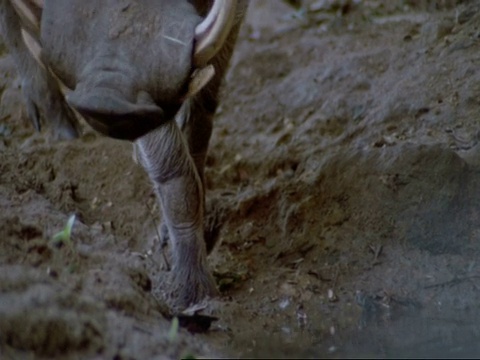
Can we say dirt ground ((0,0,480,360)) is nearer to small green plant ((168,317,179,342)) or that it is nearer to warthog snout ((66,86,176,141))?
small green plant ((168,317,179,342))

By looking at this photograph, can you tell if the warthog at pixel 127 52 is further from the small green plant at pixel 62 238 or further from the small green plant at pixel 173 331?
the small green plant at pixel 173 331

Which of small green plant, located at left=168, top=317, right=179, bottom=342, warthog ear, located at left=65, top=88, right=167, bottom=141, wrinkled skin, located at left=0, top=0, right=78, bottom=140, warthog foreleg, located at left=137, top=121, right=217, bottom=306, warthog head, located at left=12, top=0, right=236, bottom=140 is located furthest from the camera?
wrinkled skin, located at left=0, top=0, right=78, bottom=140

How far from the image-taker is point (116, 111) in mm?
2723

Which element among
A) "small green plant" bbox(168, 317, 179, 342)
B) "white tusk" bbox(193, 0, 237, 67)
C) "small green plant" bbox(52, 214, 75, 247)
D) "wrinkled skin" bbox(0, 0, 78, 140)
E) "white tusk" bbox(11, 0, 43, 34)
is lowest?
"wrinkled skin" bbox(0, 0, 78, 140)

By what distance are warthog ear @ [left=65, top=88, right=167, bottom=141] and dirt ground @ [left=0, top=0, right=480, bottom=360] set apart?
0.40 meters

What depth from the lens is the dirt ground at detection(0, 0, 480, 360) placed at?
8.43 ft

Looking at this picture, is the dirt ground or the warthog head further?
the warthog head

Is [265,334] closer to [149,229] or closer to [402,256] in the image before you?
[402,256]

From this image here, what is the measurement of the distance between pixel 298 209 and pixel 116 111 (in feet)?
5.32

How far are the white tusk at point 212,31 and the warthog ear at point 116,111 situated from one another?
8.4 inches

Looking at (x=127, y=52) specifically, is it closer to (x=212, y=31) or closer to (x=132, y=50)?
(x=132, y=50)

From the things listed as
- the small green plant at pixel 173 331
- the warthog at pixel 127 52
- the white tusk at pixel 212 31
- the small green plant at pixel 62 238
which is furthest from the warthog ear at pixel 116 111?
the small green plant at pixel 173 331

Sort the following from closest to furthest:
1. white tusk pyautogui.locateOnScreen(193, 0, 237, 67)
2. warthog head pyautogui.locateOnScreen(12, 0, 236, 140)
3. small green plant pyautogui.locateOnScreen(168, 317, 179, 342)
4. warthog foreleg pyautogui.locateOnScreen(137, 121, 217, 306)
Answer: small green plant pyautogui.locateOnScreen(168, 317, 179, 342), warthog head pyautogui.locateOnScreen(12, 0, 236, 140), white tusk pyautogui.locateOnScreen(193, 0, 237, 67), warthog foreleg pyautogui.locateOnScreen(137, 121, 217, 306)

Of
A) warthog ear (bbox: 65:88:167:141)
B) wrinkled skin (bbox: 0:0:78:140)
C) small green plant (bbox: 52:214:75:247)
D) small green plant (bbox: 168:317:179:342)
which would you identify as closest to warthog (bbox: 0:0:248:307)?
warthog ear (bbox: 65:88:167:141)
